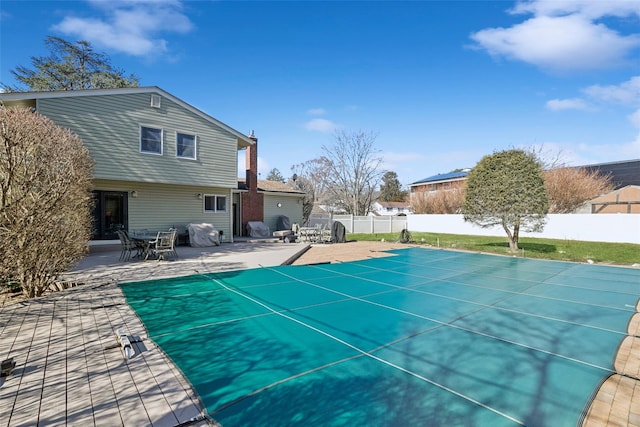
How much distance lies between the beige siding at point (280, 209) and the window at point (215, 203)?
4.23 meters

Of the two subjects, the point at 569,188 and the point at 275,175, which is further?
the point at 275,175

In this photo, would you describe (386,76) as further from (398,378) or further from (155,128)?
(398,378)

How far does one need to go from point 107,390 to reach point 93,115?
471 inches

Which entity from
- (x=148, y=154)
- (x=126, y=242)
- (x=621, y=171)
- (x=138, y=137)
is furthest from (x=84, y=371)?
(x=621, y=171)

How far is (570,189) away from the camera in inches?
776

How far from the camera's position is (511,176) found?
1344 centimetres

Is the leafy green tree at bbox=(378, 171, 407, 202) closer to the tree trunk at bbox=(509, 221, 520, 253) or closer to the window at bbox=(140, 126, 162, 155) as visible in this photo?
the tree trunk at bbox=(509, 221, 520, 253)

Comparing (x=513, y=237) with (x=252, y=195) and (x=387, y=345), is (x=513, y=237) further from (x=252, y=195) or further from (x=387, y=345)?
(x=252, y=195)

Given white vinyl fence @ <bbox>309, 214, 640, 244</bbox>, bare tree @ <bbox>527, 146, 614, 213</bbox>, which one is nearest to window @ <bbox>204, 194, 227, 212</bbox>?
white vinyl fence @ <bbox>309, 214, 640, 244</bbox>

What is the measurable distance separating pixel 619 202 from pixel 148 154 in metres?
26.0

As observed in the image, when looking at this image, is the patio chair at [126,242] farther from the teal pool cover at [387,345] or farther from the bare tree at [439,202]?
the bare tree at [439,202]

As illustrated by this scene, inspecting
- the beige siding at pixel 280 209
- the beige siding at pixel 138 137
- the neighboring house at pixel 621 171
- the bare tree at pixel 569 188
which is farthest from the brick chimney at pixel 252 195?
the neighboring house at pixel 621 171

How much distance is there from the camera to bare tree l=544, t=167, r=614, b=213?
19703mm

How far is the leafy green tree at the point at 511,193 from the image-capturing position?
13.1 metres
